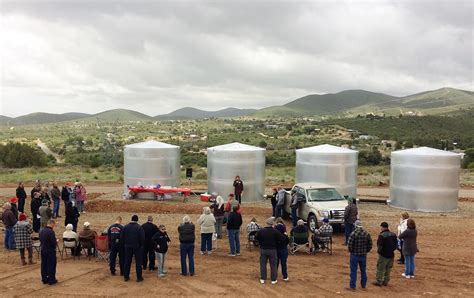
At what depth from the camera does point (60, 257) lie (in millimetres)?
13664

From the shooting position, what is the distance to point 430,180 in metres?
22.3

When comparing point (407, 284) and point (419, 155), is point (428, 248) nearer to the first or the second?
point (407, 284)

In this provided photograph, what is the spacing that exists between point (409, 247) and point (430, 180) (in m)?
11.9

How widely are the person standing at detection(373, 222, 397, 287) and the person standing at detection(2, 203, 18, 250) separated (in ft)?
36.4

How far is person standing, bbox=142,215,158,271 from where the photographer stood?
11.9 m

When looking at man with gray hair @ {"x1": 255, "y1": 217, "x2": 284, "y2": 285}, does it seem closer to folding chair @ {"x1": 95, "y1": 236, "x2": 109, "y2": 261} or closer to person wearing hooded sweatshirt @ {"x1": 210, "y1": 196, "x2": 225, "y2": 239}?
person wearing hooded sweatshirt @ {"x1": 210, "y1": 196, "x2": 225, "y2": 239}

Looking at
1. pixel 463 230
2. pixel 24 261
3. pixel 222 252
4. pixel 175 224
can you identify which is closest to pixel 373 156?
pixel 463 230

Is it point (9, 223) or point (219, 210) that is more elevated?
point (219, 210)

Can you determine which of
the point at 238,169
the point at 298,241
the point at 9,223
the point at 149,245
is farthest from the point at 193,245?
the point at 238,169

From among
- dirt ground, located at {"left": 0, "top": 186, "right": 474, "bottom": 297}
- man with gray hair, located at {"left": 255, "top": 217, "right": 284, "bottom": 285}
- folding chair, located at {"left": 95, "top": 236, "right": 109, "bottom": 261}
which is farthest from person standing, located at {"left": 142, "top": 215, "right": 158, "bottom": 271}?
man with gray hair, located at {"left": 255, "top": 217, "right": 284, "bottom": 285}

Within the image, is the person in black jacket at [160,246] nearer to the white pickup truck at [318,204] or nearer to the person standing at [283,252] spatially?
the person standing at [283,252]

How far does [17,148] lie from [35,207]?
39.9 m

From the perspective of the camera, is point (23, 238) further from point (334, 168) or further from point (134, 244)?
→ point (334, 168)

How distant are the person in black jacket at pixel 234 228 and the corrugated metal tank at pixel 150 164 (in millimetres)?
12427
